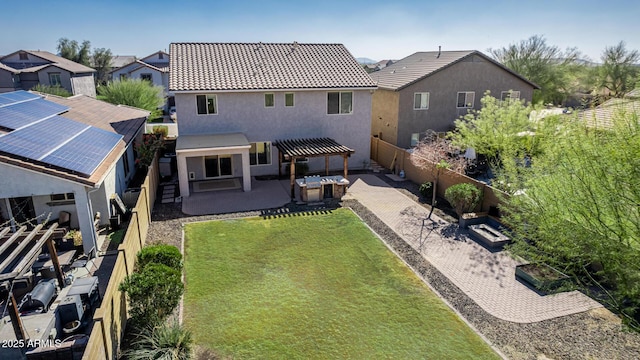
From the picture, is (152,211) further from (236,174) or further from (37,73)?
(37,73)

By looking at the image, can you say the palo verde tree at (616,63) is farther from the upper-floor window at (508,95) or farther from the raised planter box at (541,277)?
the raised planter box at (541,277)

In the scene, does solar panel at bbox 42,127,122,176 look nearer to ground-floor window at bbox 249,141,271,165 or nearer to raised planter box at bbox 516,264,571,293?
ground-floor window at bbox 249,141,271,165

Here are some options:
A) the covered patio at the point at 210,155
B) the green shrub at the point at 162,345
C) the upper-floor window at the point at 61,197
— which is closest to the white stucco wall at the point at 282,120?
the covered patio at the point at 210,155

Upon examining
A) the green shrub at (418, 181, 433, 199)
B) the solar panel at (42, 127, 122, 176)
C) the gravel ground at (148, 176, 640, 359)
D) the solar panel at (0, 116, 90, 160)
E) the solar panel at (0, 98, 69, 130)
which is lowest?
the gravel ground at (148, 176, 640, 359)

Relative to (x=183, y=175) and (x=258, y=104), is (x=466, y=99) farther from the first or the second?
(x=183, y=175)

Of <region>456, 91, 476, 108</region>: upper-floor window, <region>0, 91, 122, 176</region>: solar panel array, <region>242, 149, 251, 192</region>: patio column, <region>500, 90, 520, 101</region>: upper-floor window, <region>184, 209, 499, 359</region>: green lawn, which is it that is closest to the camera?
<region>184, 209, 499, 359</region>: green lawn

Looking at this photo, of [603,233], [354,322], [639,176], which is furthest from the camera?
[354,322]

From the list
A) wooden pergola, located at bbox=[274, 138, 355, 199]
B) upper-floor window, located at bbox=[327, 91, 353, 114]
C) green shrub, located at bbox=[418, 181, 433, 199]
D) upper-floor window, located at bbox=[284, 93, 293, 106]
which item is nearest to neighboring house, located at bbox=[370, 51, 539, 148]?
upper-floor window, located at bbox=[327, 91, 353, 114]

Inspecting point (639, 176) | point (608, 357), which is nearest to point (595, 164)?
point (639, 176)
